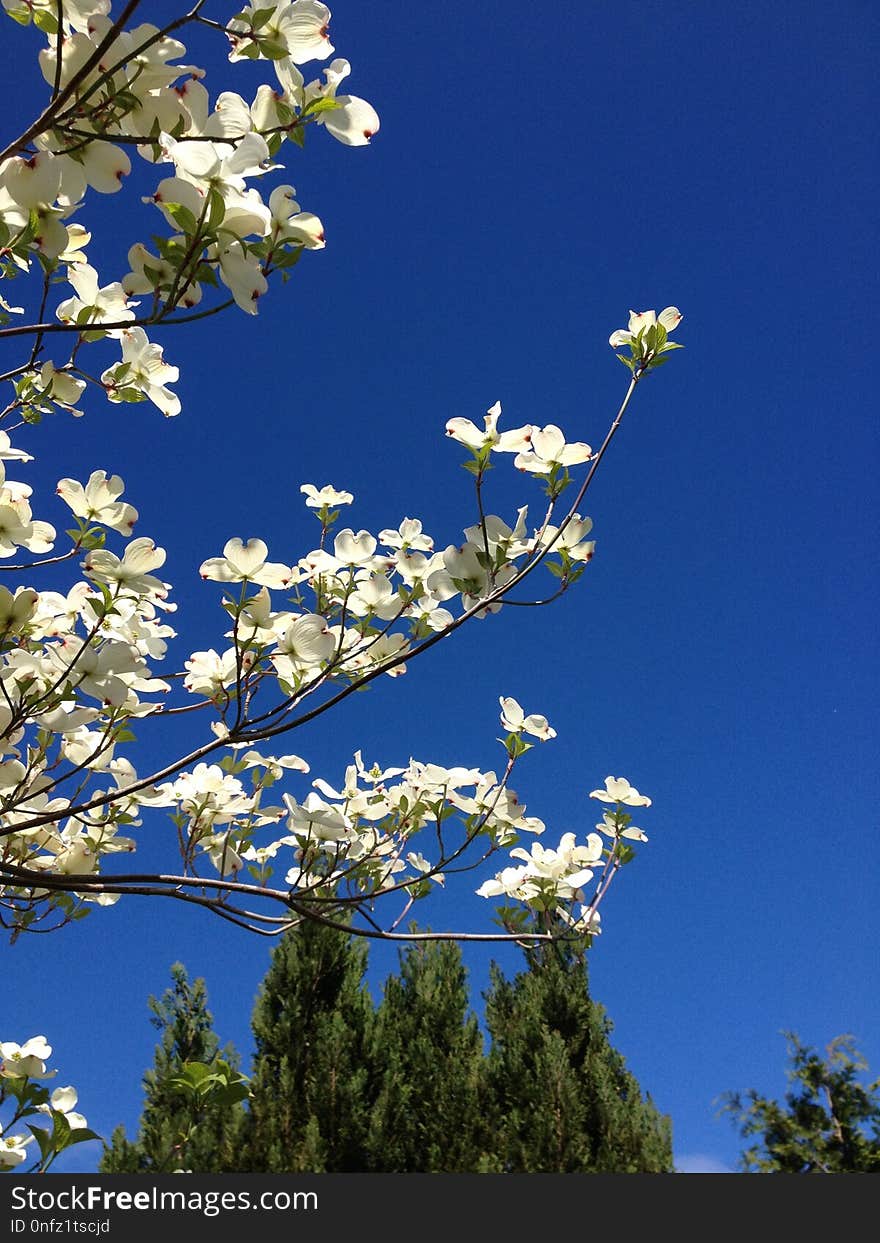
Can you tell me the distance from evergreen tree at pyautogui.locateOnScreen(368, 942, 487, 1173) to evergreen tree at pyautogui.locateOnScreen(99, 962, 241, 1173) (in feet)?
3.02

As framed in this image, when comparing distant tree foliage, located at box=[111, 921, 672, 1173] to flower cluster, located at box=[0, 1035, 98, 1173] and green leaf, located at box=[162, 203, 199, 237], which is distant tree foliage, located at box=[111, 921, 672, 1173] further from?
green leaf, located at box=[162, 203, 199, 237]

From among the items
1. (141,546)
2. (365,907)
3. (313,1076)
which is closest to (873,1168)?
(313,1076)

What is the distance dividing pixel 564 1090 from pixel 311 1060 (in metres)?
1.60

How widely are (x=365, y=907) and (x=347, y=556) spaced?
25.1 inches

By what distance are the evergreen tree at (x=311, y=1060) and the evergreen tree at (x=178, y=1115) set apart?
189mm

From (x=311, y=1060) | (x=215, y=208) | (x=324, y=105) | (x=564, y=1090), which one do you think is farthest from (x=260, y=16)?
(x=564, y=1090)

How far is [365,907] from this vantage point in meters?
1.58

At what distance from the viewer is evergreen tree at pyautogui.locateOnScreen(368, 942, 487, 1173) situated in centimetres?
529

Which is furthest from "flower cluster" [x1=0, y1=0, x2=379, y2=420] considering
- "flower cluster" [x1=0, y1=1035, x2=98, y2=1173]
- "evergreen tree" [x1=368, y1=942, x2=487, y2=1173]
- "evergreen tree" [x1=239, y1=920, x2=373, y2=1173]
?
Result: "evergreen tree" [x1=368, y1=942, x2=487, y2=1173]

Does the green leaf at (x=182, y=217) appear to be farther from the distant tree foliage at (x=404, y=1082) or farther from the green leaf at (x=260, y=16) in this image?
the distant tree foliage at (x=404, y=1082)

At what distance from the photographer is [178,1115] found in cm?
554

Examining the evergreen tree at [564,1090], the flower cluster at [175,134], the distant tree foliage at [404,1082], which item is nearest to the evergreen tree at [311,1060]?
the distant tree foliage at [404,1082]

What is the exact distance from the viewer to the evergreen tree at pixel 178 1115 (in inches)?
205

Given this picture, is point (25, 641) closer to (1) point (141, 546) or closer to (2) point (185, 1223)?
(1) point (141, 546)
